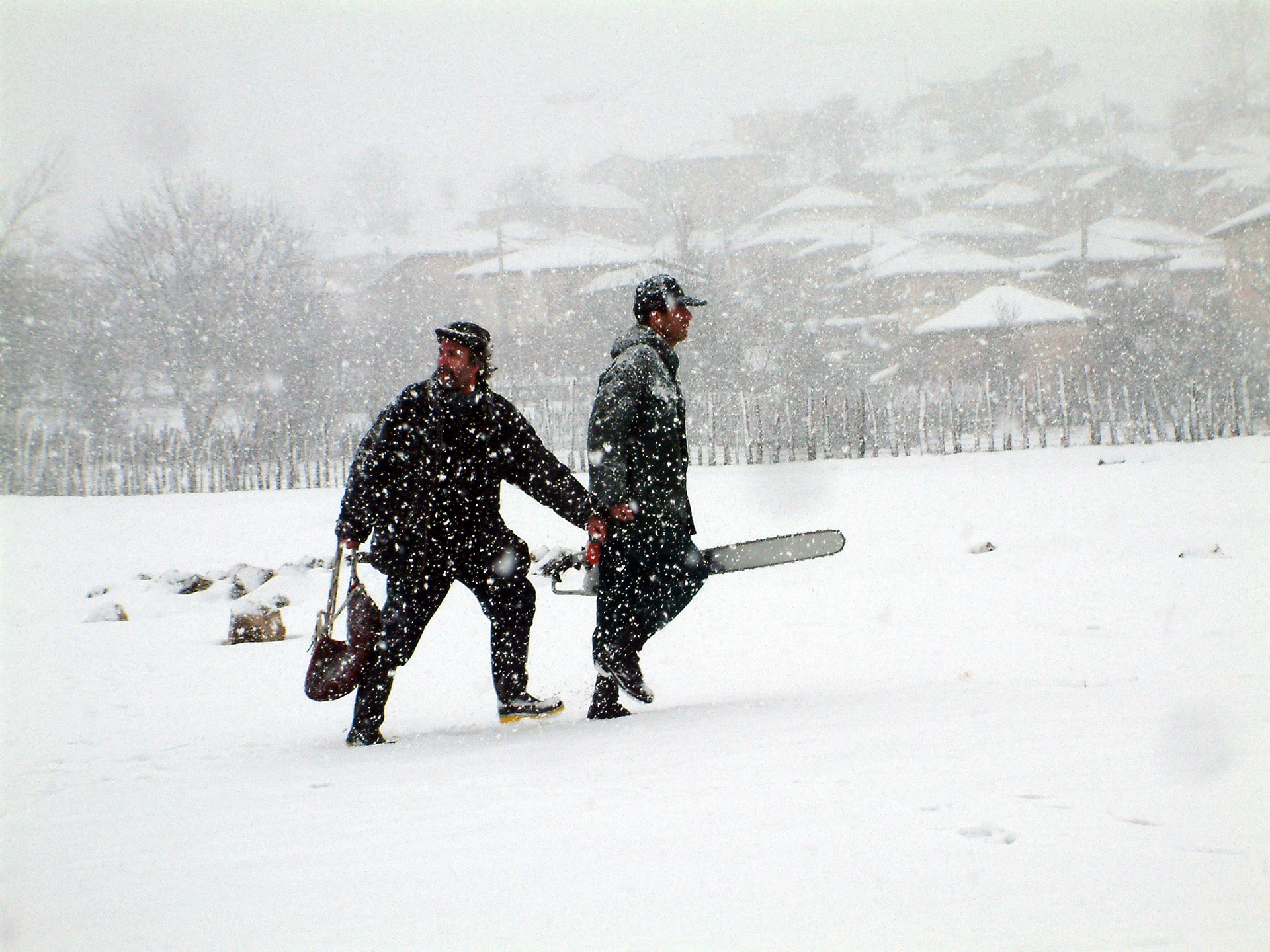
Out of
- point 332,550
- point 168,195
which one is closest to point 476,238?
point 168,195

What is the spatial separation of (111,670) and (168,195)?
30899 mm

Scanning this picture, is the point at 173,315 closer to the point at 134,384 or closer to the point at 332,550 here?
the point at 134,384

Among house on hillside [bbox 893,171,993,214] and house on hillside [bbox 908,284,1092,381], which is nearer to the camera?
house on hillside [bbox 908,284,1092,381]

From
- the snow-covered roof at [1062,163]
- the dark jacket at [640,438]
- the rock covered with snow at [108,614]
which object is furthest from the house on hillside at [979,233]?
the dark jacket at [640,438]

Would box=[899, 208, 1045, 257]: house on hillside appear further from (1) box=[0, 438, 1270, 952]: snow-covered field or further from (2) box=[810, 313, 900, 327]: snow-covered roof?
(1) box=[0, 438, 1270, 952]: snow-covered field

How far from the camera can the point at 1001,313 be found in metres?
30.3

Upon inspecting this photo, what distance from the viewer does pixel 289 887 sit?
2.10 meters

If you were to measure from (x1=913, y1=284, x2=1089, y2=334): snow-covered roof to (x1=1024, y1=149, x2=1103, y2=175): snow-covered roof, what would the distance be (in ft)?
103

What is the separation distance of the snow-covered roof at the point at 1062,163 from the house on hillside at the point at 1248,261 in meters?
25.5

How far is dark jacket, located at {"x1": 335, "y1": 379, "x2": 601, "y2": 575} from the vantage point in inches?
145

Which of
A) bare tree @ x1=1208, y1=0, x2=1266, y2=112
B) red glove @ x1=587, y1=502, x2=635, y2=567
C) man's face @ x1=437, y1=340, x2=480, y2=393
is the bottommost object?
red glove @ x1=587, y1=502, x2=635, y2=567

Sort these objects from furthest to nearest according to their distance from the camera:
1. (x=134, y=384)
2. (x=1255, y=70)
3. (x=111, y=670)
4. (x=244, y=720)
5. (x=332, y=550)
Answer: (x=1255, y=70), (x=134, y=384), (x=332, y=550), (x=111, y=670), (x=244, y=720)

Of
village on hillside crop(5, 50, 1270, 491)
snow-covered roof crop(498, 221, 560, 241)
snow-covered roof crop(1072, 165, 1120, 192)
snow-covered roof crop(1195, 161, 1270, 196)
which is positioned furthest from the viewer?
snow-covered roof crop(1072, 165, 1120, 192)

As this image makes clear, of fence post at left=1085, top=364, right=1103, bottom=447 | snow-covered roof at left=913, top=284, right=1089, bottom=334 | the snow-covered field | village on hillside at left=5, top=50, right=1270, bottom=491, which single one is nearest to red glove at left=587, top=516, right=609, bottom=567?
the snow-covered field
